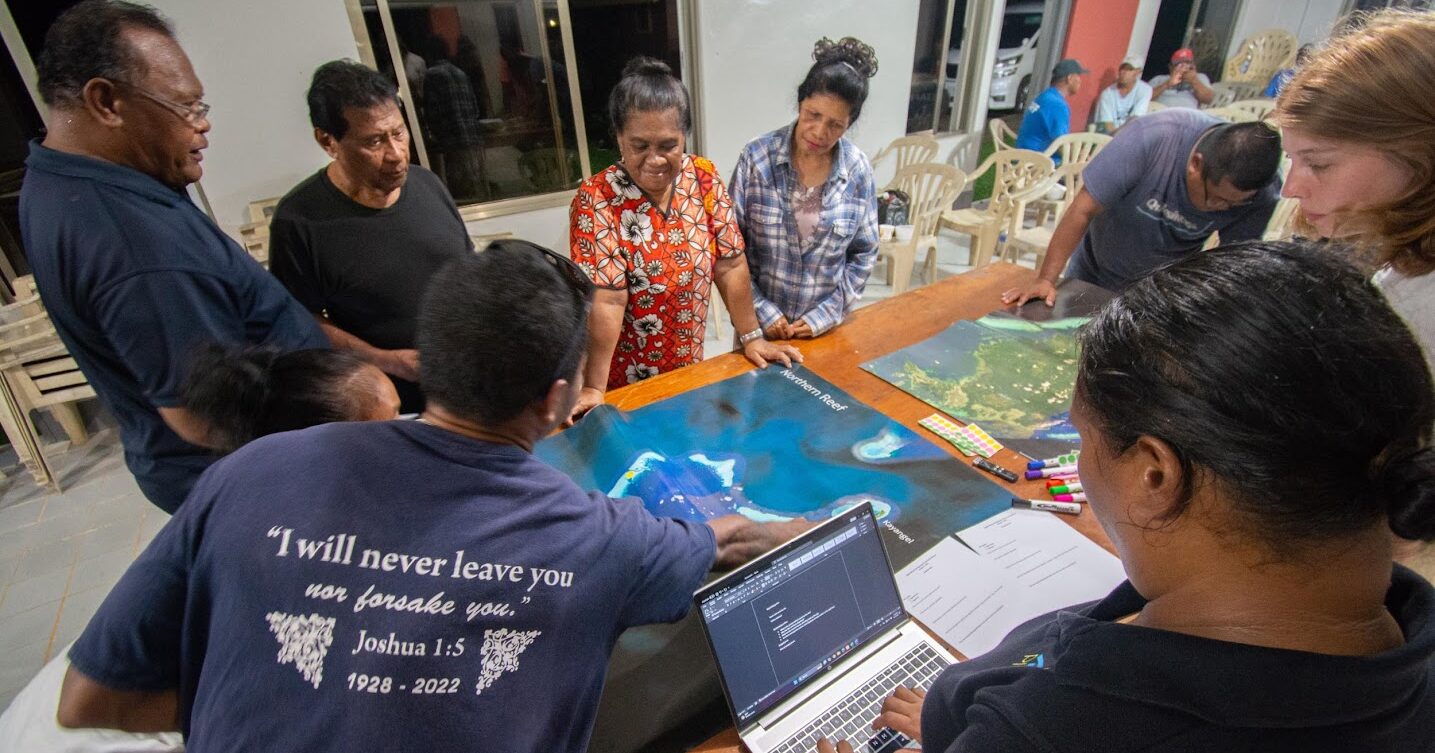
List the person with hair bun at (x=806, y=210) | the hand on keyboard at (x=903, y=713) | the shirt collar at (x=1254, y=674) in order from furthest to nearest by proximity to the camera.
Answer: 1. the person with hair bun at (x=806, y=210)
2. the hand on keyboard at (x=903, y=713)
3. the shirt collar at (x=1254, y=674)

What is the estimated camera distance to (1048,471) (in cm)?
130

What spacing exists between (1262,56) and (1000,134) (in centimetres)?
373

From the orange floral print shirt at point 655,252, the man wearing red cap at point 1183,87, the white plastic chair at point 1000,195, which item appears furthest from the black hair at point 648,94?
the man wearing red cap at point 1183,87

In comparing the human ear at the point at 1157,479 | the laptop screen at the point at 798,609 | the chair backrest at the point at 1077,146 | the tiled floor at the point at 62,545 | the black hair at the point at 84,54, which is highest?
the black hair at the point at 84,54

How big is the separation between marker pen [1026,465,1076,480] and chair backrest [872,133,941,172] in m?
4.15

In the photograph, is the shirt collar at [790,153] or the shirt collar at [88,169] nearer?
the shirt collar at [88,169]

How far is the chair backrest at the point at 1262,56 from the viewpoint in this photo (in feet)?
22.1

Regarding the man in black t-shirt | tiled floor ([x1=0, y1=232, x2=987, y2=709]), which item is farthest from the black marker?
tiled floor ([x1=0, y1=232, x2=987, y2=709])

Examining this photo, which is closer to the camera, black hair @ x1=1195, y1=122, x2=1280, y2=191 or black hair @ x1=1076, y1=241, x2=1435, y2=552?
black hair @ x1=1076, y1=241, x2=1435, y2=552

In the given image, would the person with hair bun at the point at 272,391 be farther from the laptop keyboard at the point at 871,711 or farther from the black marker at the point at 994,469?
the black marker at the point at 994,469

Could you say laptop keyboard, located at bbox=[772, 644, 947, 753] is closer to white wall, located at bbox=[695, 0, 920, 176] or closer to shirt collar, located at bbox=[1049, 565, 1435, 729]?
shirt collar, located at bbox=[1049, 565, 1435, 729]

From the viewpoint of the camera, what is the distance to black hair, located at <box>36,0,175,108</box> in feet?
3.52

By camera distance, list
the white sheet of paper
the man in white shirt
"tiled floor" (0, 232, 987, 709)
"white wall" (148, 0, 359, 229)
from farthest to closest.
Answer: the man in white shirt
"white wall" (148, 0, 359, 229)
"tiled floor" (0, 232, 987, 709)
the white sheet of paper

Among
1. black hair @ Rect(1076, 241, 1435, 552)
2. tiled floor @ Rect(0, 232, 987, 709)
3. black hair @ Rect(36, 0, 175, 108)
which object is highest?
black hair @ Rect(36, 0, 175, 108)
